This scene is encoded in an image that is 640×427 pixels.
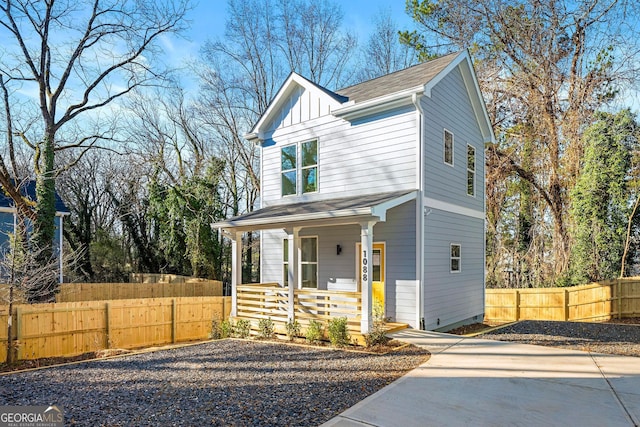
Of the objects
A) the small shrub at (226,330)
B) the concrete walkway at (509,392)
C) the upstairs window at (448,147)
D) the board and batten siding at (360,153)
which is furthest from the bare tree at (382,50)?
the concrete walkway at (509,392)

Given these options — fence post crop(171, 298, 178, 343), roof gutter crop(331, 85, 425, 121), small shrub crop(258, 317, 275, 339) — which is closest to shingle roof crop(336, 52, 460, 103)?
roof gutter crop(331, 85, 425, 121)

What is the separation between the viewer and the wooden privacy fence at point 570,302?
12336 millimetres

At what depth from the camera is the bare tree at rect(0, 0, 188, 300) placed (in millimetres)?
12891

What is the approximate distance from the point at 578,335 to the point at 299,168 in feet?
26.7

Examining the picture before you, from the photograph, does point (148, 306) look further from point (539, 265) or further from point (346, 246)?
point (539, 265)

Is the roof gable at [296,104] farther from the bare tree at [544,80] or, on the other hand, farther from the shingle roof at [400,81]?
the bare tree at [544,80]

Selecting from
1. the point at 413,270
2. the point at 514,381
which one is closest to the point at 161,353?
the point at 413,270

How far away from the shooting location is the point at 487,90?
17.8 meters

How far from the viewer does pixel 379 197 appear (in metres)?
9.22

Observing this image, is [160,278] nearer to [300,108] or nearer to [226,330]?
[226,330]

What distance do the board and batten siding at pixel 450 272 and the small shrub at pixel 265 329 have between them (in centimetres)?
361

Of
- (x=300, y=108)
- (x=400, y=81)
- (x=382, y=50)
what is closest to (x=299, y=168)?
(x=300, y=108)

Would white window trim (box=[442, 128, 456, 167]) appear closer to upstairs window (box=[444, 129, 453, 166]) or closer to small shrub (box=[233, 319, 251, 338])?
upstairs window (box=[444, 129, 453, 166])

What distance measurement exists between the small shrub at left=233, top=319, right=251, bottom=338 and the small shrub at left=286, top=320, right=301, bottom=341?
3.98 ft
